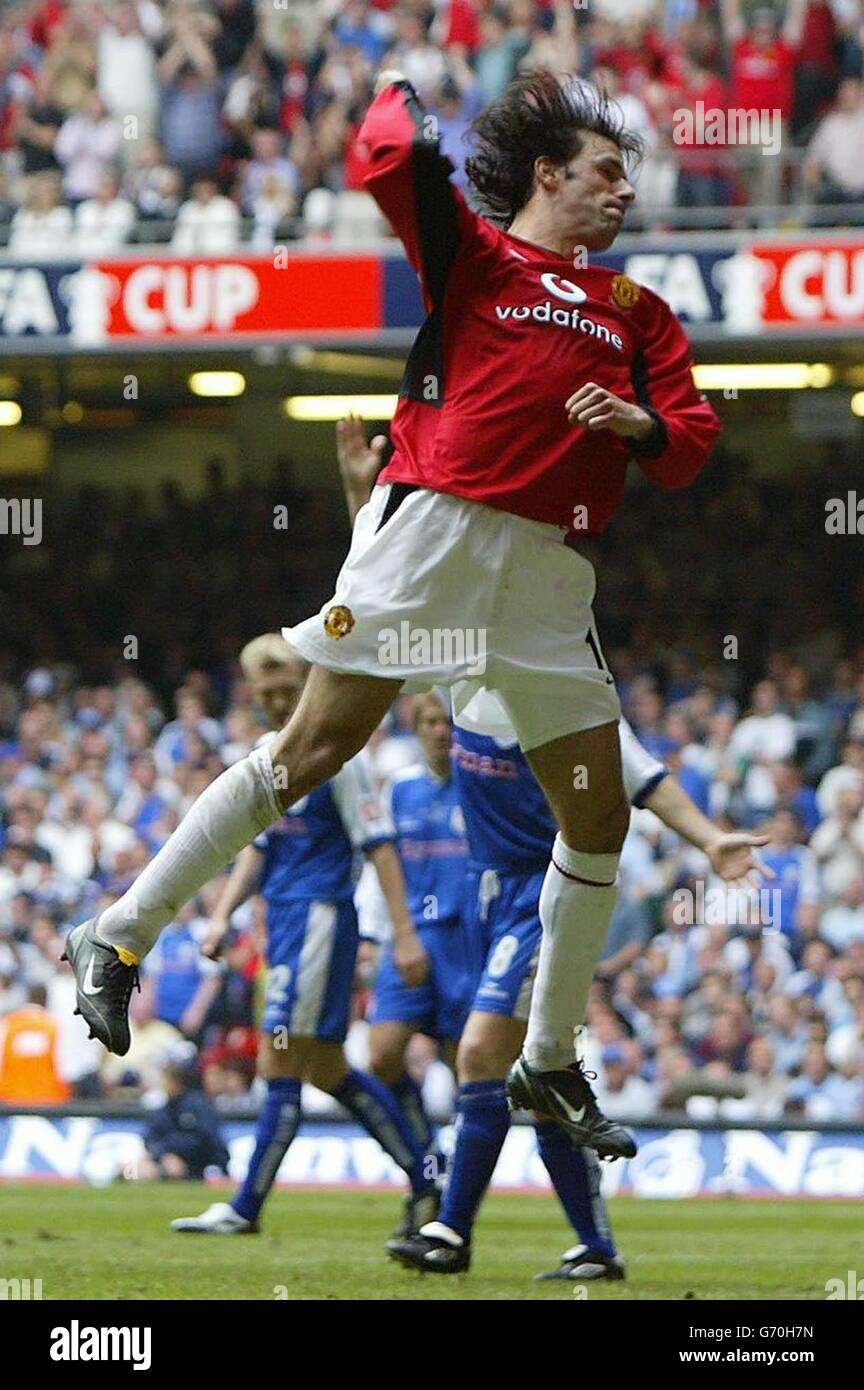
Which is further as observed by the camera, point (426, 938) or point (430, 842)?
point (430, 842)

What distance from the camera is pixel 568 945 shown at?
20.9 feet

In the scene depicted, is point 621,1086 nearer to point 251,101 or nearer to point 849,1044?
point 849,1044

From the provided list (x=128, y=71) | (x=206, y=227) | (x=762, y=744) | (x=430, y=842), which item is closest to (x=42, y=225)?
(x=206, y=227)

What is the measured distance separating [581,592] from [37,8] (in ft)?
47.9

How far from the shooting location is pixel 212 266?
16.6m

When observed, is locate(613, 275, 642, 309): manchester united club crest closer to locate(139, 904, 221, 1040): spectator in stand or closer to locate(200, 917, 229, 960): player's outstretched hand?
locate(200, 917, 229, 960): player's outstretched hand

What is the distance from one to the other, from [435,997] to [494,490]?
12.3 ft

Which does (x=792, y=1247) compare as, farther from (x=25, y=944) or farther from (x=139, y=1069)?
(x=25, y=944)

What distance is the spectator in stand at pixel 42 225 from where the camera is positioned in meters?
16.9

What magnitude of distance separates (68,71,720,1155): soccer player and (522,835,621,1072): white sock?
0.21m

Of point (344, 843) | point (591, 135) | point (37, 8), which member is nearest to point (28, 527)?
point (37, 8)

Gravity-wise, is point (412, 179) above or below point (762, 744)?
below

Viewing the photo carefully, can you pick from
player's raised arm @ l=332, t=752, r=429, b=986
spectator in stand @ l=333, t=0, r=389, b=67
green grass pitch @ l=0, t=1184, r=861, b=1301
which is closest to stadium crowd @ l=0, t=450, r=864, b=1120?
green grass pitch @ l=0, t=1184, r=861, b=1301

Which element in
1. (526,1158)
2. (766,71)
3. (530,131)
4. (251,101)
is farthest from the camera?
(251,101)
